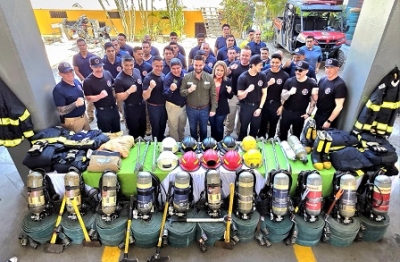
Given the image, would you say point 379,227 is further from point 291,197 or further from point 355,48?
point 355,48

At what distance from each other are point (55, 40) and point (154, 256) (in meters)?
15.2

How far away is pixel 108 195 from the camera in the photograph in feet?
11.9

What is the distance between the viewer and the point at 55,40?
601 inches

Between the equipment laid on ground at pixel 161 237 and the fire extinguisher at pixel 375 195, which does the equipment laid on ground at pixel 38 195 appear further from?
the fire extinguisher at pixel 375 195

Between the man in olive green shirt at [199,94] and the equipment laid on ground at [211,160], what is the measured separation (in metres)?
1.09

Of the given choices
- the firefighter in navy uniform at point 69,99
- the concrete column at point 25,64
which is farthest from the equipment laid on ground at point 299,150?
the concrete column at point 25,64

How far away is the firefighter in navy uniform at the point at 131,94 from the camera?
477 cm

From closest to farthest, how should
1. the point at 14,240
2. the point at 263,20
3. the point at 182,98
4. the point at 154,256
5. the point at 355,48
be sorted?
the point at 154,256
the point at 14,240
the point at 355,48
the point at 182,98
the point at 263,20

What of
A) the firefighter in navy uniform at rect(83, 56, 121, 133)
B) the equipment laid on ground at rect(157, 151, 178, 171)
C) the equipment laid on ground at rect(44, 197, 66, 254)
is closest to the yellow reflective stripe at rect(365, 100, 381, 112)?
the equipment laid on ground at rect(157, 151, 178, 171)

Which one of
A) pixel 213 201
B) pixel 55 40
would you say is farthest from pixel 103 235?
pixel 55 40

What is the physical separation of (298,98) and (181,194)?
2.57 meters

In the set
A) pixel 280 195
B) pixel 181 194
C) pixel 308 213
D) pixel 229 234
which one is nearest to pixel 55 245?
pixel 181 194

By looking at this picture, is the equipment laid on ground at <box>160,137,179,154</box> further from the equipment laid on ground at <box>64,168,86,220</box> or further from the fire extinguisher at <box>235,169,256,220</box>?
the equipment laid on ground at <box>64,168,86,220</box>

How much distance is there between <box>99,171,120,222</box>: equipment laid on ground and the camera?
3.61 metres
